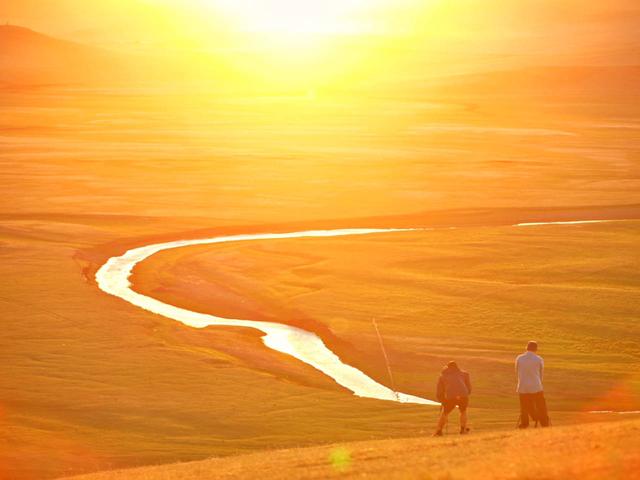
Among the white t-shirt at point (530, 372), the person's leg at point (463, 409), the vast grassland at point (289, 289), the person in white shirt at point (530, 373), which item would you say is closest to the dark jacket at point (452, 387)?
the person's leg at point (463, 409)

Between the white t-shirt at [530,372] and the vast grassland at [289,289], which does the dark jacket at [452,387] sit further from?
the vast grassland at [289,289]

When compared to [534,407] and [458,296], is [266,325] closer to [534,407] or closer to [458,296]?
[458,296]

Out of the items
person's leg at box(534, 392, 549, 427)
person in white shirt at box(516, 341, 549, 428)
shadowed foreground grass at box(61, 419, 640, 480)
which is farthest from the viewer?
person's leg at box(534, 392, 549, 427)

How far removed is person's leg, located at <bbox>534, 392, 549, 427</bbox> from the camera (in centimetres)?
2275

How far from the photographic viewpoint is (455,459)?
62.8ft

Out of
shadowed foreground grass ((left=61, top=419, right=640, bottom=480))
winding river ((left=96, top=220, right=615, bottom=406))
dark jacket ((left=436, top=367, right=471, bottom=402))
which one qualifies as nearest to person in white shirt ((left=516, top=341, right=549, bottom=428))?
shadowed foreground grass ((left=61, top=419, right=640, bottom=480))

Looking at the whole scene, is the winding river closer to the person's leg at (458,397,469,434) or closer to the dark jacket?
the person's leg at (458,397,469,434)

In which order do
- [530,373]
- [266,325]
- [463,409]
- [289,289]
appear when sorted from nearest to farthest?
[530,373] < [463,409] < [266,325] < [289,289]

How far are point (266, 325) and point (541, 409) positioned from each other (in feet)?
57.1

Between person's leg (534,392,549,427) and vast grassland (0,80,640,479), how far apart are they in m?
3.51

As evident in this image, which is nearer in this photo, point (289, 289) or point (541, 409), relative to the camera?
point (541, 409)

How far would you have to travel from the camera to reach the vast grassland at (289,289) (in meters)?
28.4

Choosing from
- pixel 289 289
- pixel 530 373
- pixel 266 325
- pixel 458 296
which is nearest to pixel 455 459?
pixel 530 373

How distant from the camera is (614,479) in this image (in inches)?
621
